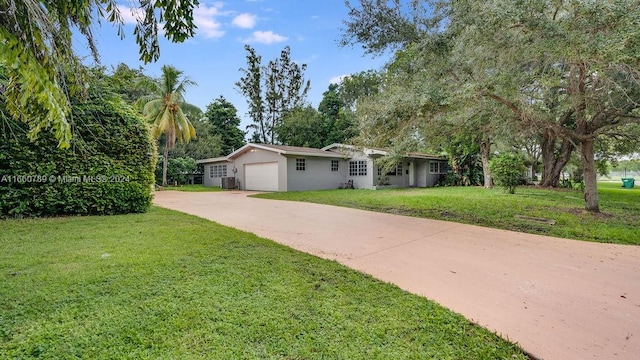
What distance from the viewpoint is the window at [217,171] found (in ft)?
73.0

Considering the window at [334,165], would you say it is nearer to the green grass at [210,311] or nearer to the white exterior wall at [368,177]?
the white exterior wall at [368,177]

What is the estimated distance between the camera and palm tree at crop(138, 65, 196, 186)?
20344 millimetres

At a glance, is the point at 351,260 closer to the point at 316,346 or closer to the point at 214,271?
the point at 214,271

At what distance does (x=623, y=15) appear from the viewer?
171 inches

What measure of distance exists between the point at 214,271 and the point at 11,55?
278 centimetres

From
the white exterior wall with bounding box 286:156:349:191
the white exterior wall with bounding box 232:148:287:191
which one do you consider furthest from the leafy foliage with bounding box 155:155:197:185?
the white exterior wall with bounding box 286:156:349:191

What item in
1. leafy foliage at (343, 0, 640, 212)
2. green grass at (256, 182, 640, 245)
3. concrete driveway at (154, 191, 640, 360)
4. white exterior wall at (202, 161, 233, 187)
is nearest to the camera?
concrete driveway at (154, 191, 640, 360)

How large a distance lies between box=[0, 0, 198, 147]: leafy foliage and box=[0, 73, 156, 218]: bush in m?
3.63

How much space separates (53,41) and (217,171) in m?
21.4

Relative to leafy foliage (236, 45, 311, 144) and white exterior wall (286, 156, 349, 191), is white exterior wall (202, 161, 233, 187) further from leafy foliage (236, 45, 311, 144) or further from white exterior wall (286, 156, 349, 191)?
leafy foliage (236, 45, 311, 144)

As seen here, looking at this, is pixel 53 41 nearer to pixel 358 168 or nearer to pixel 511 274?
pixel 511 274

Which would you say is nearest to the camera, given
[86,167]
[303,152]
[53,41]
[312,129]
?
[53,41]

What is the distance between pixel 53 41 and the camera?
7.73ft

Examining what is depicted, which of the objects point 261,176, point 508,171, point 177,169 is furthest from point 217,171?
point 508,171
